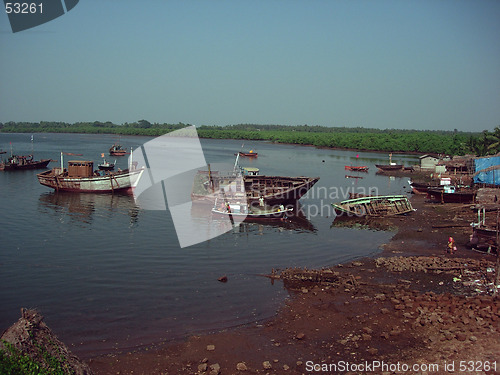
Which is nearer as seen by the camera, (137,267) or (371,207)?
(137,267)

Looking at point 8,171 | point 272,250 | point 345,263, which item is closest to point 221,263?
point 272,250

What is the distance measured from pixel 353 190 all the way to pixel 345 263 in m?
31.2

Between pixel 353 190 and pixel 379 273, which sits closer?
pixel 379 273

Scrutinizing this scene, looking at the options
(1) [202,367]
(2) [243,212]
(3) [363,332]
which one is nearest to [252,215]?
(2) [243,212]

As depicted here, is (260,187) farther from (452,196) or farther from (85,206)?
(452,196)

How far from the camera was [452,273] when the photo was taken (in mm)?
21328

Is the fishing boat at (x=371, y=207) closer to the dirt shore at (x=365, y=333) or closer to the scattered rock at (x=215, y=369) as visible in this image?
the dirt shore at (x=365, y=333)

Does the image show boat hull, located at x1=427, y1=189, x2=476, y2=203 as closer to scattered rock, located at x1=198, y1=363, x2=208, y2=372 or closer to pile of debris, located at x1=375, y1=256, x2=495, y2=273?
pile of debris, located at x1=375, y1=256, x2=495, y2=273

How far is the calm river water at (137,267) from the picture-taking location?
1723 cm

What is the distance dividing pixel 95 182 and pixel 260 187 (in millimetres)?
18695

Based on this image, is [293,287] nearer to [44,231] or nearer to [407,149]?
[44,231]

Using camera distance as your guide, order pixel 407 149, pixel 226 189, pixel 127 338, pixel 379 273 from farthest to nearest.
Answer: pixel 407 149 < pixel 226 189 < pixel 379 273 < pixel 127 338

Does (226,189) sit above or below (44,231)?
above

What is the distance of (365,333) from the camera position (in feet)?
50.9
